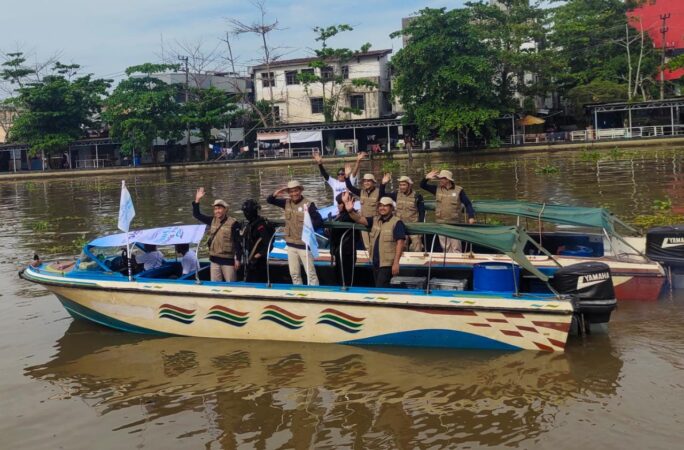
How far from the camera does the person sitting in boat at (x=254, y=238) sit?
869 cm

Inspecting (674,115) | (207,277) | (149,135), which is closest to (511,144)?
(674,115)

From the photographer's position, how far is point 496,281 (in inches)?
317

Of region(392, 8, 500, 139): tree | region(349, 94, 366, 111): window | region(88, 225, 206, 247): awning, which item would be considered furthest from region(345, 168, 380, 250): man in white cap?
region(349, 94, 366, 111): window

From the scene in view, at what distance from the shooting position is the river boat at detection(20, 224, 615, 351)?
7.37m

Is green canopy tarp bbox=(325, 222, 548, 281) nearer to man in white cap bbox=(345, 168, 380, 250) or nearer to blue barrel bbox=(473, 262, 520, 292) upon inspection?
blue barrel bbox=(473, 262, 520, 292)

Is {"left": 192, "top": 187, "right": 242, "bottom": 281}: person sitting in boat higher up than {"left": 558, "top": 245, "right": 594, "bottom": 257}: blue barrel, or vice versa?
{"left": 192, "top": 187, "right": 242, "bottom": 281}: person sitting in boat

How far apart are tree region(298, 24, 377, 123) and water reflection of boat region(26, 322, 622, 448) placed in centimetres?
4929

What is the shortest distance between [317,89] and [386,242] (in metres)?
52.7

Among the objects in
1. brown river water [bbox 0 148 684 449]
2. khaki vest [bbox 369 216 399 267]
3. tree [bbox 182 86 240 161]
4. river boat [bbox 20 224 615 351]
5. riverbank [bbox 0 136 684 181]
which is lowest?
brown river water [bbox 0 148 684 449]

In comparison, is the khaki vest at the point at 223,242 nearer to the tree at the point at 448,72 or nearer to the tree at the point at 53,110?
the tree at the point at 448,72

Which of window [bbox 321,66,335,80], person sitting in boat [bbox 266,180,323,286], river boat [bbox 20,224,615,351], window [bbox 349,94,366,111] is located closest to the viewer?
river boat [bbox 20,224,615,351]

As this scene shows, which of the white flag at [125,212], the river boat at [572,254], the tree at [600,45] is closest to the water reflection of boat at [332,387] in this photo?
the white flag at [125,212]

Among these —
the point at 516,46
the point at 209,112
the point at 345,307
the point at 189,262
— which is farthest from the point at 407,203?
the point at 209,112

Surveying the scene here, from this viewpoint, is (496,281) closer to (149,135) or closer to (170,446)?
(170,446)
